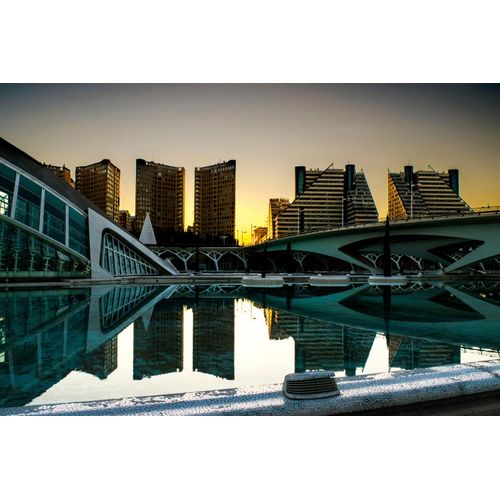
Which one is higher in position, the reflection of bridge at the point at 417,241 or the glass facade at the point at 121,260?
the reflection of bridge at the point at 417,241

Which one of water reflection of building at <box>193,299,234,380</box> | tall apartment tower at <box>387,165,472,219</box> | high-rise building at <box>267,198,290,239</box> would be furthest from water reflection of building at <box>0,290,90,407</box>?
high-rise building at <box>267,198,290,239</box>

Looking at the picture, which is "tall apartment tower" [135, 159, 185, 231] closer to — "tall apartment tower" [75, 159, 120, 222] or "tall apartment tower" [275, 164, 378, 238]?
"tall apartment tower" [75, 159, 120, 222]

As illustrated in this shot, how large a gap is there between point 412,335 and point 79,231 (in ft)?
69.7

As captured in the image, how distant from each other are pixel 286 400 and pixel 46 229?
21.7 meters

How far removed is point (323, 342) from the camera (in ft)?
25.5

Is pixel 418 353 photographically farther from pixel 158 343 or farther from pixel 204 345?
pixel 158 343

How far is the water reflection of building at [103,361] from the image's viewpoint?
5523 mm

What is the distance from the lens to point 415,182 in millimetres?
100000

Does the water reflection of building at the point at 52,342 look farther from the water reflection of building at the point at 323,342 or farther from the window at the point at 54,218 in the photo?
the window at the point at 54,218

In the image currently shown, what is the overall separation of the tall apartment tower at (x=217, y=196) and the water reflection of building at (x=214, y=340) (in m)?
77.2

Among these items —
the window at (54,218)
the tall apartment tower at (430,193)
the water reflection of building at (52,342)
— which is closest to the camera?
the water reflection of building at (52,342)

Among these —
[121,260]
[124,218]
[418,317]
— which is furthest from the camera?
[124,218]

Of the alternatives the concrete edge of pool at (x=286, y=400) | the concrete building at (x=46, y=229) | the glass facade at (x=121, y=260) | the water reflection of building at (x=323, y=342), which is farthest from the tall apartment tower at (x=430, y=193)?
the concrete edge of pool at (x=286, y=400)

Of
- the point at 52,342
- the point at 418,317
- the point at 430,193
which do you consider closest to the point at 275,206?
the point at 430,193
